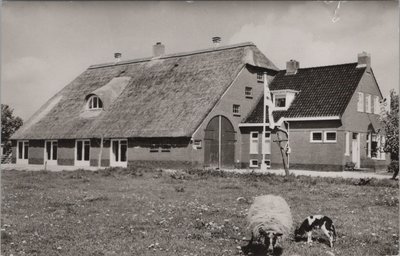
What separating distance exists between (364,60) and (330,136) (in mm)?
5867

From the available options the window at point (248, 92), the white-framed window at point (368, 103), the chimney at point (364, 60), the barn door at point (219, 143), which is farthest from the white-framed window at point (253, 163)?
the chimney at point (364, 60)

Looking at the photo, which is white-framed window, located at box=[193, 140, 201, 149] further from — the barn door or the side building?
Result: the side building

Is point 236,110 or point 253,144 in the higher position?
point 236,110

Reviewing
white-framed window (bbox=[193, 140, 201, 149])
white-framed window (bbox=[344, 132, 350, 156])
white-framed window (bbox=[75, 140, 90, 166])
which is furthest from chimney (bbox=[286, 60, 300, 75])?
white-framed window (bbox=[75, 140, 90, 166])

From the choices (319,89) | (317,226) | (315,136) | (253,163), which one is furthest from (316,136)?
(317,226)

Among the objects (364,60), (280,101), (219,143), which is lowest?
(219,143)

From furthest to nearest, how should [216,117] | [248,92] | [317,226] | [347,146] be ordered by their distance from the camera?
1. [248,92]
2. [216,117]
3. [347,146]
4. [317,226]

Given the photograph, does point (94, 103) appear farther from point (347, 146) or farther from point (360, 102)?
point (360, 102)

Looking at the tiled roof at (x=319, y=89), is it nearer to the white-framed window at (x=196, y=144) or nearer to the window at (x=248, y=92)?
the window at (x=248, y=92)

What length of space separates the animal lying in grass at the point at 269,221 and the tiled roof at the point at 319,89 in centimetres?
2270

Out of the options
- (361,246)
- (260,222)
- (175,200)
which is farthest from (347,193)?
(260,222)

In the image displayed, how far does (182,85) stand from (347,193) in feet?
70.8

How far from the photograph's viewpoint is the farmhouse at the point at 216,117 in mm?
32312

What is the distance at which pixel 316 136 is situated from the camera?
32.1 m
